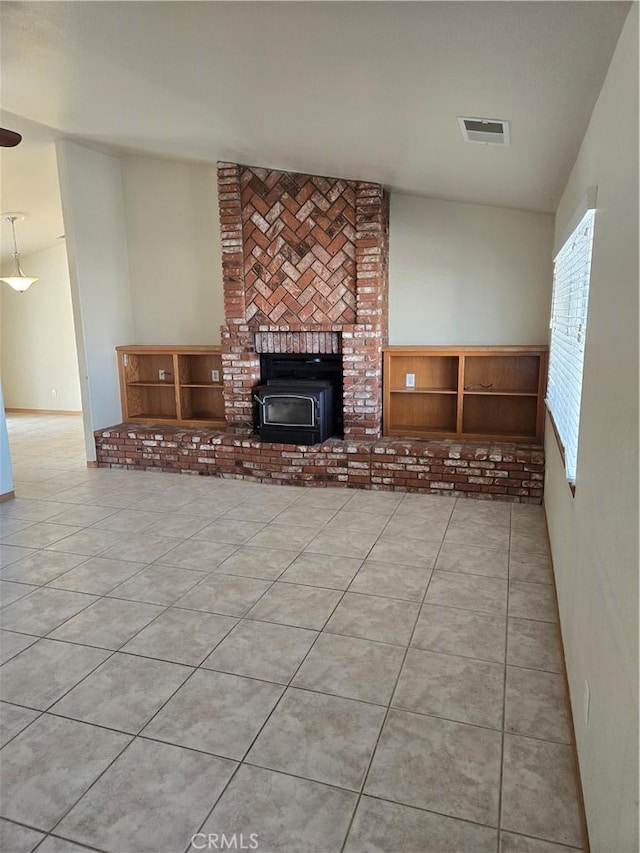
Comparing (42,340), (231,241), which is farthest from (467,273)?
(42,340)

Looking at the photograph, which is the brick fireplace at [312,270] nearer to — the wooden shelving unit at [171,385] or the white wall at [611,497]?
the wooden shelving unit at [171,385]

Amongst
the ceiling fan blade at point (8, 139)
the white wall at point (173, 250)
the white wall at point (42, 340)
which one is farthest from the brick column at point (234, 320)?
the white wall at point (42, 340)

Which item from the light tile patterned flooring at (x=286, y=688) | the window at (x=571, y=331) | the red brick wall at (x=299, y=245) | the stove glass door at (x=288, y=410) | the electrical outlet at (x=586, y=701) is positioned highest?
the red brick wall at (x=299, y=245)

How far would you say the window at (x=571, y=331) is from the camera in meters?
2.31

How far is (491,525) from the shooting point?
399cm

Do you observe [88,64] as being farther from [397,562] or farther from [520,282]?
[520,282]

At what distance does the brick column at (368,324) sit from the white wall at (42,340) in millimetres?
5248

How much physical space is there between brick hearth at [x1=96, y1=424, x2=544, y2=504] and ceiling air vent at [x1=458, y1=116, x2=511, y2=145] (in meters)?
2.37

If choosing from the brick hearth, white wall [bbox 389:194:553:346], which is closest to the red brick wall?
white wall [bbox 389:194:553:346]

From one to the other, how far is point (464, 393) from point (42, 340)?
6682 mm

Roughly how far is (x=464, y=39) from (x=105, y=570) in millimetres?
3124

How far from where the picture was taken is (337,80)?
2.40 meters

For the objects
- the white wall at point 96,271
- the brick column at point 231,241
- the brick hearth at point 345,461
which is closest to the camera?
the brick hearth at point 345,461

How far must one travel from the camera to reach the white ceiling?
5.85ft
